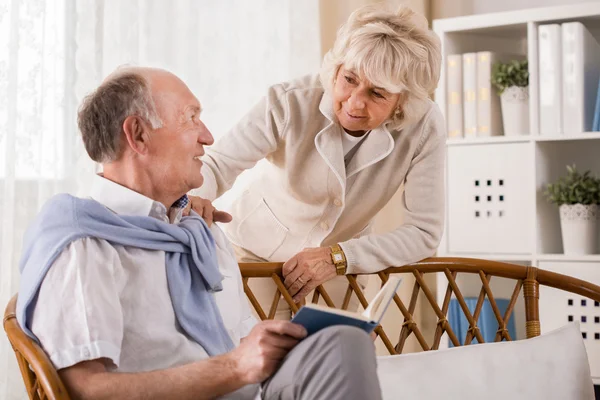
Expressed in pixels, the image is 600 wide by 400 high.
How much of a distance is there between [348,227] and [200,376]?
977 millimetres

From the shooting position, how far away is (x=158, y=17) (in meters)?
2.37

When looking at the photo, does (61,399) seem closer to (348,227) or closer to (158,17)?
(348,227)

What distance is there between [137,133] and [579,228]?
181 centimetres

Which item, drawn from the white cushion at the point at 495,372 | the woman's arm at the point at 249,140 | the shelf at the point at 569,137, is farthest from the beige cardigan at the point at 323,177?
the shelf at the point at 569,137

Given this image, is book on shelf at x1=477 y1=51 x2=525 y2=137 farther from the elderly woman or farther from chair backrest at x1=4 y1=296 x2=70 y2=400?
chair backrest at x1=4 y1=296 x2=70 y2=400

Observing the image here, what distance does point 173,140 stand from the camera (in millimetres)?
1454

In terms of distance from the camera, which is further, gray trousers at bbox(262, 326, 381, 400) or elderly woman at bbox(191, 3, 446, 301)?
elderly woman at bbox(191, 3, 446, 301)

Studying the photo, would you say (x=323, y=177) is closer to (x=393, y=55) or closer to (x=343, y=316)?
(x=393, y=55)

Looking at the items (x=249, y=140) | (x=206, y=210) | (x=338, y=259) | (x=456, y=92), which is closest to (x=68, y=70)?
(x=249, y=140)

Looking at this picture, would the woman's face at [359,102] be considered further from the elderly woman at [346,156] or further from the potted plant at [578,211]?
the potted plant at [578,211]

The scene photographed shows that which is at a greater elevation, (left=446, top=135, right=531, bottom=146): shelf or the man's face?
(left=446, top=135, right=531, bottom=146): shelf

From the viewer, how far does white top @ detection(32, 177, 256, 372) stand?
1228 mm

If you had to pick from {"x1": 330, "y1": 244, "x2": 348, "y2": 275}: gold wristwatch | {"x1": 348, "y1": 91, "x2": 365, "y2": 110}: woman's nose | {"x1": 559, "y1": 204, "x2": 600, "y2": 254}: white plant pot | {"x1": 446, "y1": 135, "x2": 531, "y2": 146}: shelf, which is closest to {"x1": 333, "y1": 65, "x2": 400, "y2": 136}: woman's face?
A: {"x1": 348, "y1": 91, "x2": 365, "y2": 110}: woman's nose

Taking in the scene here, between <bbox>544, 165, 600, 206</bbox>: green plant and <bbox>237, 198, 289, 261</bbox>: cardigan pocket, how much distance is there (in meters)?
1.11
